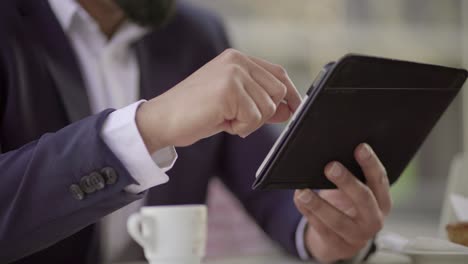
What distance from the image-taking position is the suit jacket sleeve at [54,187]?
652 mm

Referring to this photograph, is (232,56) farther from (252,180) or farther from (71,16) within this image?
(252,180)

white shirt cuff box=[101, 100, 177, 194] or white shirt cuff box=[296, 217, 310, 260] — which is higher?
white shirt cuff box=[101, 100, 177, 194]

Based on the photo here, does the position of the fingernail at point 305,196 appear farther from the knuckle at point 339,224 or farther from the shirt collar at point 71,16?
the shirt collar at point 71,16

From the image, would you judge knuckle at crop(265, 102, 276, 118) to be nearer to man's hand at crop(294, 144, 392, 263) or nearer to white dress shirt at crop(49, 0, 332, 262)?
man's hand at crop(294, 144, 392, 263)

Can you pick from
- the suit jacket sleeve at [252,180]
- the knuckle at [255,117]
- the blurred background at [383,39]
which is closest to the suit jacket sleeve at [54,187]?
the knuckle at [255,117]

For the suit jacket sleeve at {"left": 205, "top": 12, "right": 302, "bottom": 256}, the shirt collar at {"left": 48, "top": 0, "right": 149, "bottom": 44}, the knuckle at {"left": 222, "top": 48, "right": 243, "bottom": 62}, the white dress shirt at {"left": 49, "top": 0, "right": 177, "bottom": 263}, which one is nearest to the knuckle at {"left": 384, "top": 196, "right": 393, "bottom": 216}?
the suit jacket sleeve at {"left": 205, "top": 12, "right": 302, "bottom": 256}

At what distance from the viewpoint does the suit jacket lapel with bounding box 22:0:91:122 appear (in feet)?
3.55

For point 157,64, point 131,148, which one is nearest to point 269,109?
point 131,148

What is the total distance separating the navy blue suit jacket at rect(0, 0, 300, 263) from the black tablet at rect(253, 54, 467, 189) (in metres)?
0.15

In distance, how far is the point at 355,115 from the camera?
691 mm

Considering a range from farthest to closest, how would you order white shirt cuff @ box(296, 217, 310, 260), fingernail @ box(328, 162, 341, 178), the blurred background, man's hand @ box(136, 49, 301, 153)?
the blurred background
white shirt cuff @ box(296, 217, 310, 260)
fingernail @ box(328, 162, 341, 178)
man's hand @ box(136, 49, 301, 153)

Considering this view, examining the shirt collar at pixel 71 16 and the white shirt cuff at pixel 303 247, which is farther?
the shirt collar at pixel 71 16

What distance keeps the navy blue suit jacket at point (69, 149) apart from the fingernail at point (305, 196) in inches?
8.4

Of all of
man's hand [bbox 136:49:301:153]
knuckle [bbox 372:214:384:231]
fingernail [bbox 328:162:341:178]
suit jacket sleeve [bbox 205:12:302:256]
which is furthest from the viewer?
suit jacket sleeve [bbox 205:12:302:256]
